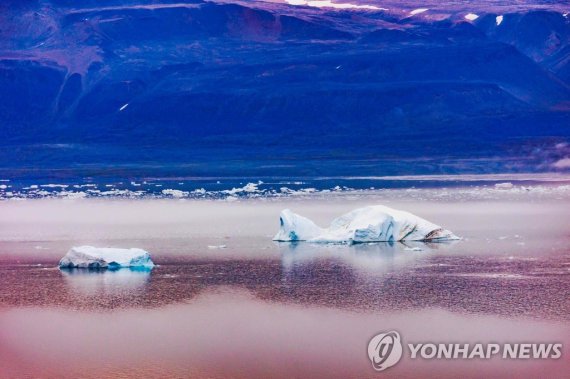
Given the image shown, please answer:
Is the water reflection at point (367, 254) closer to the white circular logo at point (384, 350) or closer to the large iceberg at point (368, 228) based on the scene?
the large iceberg at point (368, 228)

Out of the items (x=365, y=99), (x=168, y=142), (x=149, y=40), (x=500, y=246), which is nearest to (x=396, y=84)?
(x=365, y=99)

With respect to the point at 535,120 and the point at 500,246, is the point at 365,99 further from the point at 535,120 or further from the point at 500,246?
the point at 500,246

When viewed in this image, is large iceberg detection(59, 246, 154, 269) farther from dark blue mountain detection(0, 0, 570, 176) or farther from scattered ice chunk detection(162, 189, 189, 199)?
dark blue mountain detection(0, 0, 570, 176)

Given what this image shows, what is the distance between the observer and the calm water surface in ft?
42.6

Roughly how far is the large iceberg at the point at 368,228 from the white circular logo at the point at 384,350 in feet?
33.4

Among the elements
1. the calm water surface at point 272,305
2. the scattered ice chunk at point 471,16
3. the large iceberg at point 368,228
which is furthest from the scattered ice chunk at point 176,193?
the scattered ice chunk at point 471,16

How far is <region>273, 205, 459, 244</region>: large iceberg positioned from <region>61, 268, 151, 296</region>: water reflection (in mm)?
5588

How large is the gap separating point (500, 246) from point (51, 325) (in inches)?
517

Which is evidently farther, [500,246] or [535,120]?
[535,120]

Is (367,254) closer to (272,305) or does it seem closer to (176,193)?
(272,305)

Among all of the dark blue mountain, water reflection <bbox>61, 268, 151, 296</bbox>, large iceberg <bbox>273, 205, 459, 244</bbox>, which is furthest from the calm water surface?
the dark blue mountain

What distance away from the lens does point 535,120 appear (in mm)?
115250

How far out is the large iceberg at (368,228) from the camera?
24516 mm

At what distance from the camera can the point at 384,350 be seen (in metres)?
13.5
